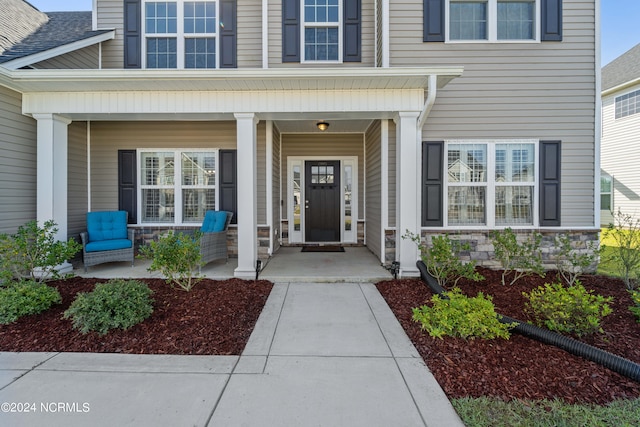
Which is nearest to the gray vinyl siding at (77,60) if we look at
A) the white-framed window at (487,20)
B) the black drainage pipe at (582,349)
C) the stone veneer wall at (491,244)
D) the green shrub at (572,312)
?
the white-framed window at (487,20)

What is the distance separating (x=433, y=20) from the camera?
192 inches

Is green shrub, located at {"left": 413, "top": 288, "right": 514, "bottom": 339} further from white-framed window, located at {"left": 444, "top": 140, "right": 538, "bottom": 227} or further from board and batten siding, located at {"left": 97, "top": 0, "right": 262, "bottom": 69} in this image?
board and batten siding, located at {"left": 97, "top": 0, "right": 262, "bottom": 69}

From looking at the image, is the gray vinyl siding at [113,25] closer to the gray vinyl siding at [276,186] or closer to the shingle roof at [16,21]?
the shingle roof at [16,21]

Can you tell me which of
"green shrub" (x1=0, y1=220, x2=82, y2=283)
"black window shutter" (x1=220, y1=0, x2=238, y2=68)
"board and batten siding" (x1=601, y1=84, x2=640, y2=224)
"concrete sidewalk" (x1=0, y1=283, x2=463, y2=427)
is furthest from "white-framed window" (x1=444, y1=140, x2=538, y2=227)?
"board and batten siding" (x1=601, y1=84, x2=640, y2=224)

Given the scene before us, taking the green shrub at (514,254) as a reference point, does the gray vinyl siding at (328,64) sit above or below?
above

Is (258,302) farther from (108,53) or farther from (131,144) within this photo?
(108,53)

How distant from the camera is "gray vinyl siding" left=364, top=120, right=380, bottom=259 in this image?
5355 mm

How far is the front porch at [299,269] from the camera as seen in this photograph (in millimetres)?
4410

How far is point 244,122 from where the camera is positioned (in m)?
4.36

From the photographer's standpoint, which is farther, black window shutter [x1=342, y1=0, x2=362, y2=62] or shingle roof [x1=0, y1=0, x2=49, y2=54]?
black window shutter [x1=342, y1=0, x2=362, y2=62]

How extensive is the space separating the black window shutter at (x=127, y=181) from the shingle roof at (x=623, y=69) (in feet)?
45.7

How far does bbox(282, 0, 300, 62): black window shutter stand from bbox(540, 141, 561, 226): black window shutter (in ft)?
14.4

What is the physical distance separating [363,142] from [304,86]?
9.81 feet

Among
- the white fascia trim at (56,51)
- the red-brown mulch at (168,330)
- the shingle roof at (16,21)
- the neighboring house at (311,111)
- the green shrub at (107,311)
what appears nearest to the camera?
the red-brown mulch at (168,330)
